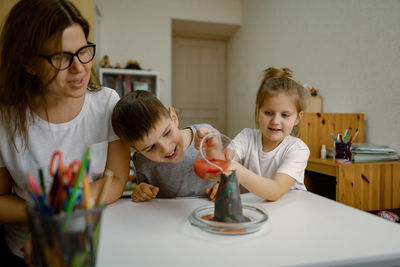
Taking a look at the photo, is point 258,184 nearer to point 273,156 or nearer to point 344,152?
point 273,156

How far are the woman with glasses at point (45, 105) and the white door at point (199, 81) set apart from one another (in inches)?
137

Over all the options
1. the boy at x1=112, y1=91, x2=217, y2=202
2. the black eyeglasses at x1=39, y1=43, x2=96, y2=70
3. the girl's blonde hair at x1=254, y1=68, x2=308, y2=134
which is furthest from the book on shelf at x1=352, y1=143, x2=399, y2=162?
the black eyeglasses at x1=39, y1=43, x2=96, y2=70

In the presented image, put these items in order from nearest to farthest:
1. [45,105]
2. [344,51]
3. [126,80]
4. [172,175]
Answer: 1. [45,105]
2. [172,175]
3. [344,51]
4. [126,80]

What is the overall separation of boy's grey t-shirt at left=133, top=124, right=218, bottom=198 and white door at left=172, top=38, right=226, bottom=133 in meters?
3.25

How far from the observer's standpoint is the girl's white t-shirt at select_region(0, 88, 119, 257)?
0.80m

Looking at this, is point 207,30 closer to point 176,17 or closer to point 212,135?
point 176,17

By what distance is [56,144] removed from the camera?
0.83m

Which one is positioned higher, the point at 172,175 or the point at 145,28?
the point at 145,28

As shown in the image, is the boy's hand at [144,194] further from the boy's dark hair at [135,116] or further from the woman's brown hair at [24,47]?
the woman's brown hair at [24,47]

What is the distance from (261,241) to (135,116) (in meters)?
0.46

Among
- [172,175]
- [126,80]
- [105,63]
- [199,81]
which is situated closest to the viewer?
[172,175]

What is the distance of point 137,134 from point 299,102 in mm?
734

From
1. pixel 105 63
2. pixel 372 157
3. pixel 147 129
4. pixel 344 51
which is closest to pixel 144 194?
pixel 147 129

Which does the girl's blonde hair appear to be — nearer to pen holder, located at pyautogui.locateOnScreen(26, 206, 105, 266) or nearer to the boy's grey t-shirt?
the boy's grey t-shirt
